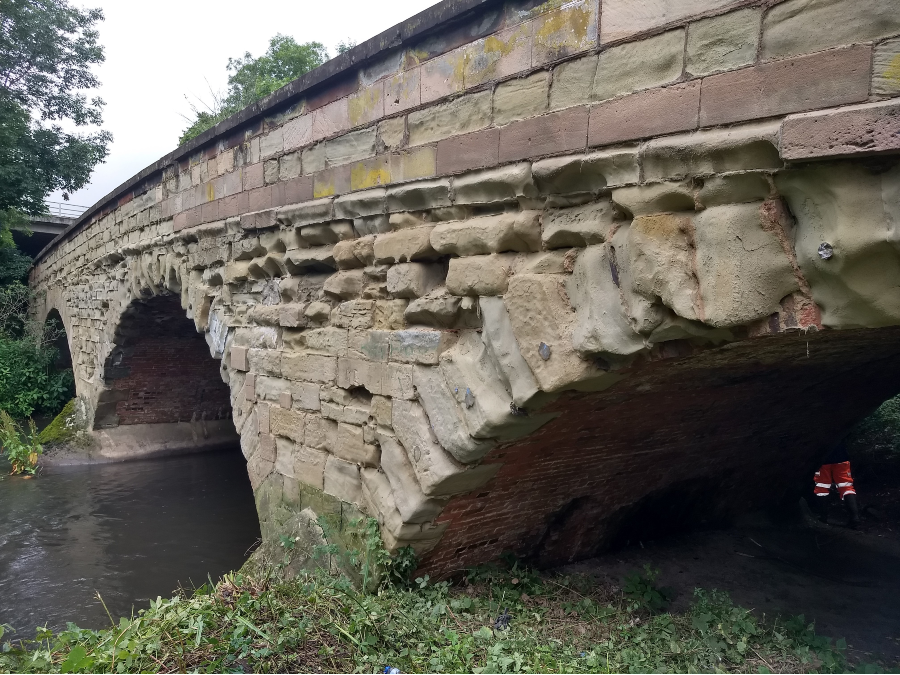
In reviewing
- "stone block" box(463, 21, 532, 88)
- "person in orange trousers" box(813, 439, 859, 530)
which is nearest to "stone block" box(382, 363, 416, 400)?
"stone block" box(463, 21, 532, 88)

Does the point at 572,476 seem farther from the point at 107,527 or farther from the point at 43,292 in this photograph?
the point at 43,292

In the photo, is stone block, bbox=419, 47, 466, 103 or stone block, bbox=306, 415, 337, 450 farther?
stone block, bbox=306, 415, 337, 450

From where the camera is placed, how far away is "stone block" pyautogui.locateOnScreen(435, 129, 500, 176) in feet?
11.3

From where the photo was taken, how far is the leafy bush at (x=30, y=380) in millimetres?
15445

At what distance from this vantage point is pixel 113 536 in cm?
802

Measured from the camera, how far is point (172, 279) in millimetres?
7211

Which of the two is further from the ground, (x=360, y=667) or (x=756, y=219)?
(x=756, y=219)

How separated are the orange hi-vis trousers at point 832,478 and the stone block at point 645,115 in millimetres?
6137

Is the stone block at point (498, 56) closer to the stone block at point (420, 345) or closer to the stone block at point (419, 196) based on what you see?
the stone block at point (419, 196)

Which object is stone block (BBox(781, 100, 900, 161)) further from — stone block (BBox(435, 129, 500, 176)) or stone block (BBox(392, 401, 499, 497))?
stone block (BBox(392, 401, 499, 497))

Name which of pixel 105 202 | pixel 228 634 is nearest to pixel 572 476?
pixel 228 634

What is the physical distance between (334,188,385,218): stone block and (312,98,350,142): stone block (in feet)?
1.69

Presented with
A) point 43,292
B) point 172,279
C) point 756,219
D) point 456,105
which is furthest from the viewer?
point 43,292

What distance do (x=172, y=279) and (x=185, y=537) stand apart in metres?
3.11
